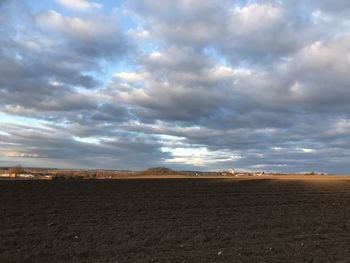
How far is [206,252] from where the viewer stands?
17297 millimetres

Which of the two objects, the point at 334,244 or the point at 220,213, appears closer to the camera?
the point at 334,244

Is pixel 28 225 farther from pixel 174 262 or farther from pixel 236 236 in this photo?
pixel 174 262

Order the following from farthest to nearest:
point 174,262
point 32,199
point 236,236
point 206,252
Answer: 1. point 32,199
2. point 236,236
3. point 206,252
4. point 174,262

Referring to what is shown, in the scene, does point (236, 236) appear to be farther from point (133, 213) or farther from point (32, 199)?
point (32, 199)

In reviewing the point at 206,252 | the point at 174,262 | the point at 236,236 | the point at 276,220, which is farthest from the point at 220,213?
the point at 174,262

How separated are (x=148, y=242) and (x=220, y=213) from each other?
12579mm

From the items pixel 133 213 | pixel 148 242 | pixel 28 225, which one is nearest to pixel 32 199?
pixel 133 213

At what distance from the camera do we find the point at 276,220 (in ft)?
91.9

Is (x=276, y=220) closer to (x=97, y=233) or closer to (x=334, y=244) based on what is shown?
(x=334, y=244)

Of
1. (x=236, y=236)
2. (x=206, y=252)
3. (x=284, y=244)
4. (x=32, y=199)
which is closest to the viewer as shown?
(x=206, y=252)

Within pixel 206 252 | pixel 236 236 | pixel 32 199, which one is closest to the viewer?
pixel 206 252

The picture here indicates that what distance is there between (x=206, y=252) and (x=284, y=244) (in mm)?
3600

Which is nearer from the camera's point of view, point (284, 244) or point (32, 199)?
point (284, 244)

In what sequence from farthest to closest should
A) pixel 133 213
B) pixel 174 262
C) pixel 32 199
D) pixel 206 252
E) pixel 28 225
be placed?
pixel 32 199
pixel 133 213
pixel 28 225
pixel 206 252
pixel 174 262
